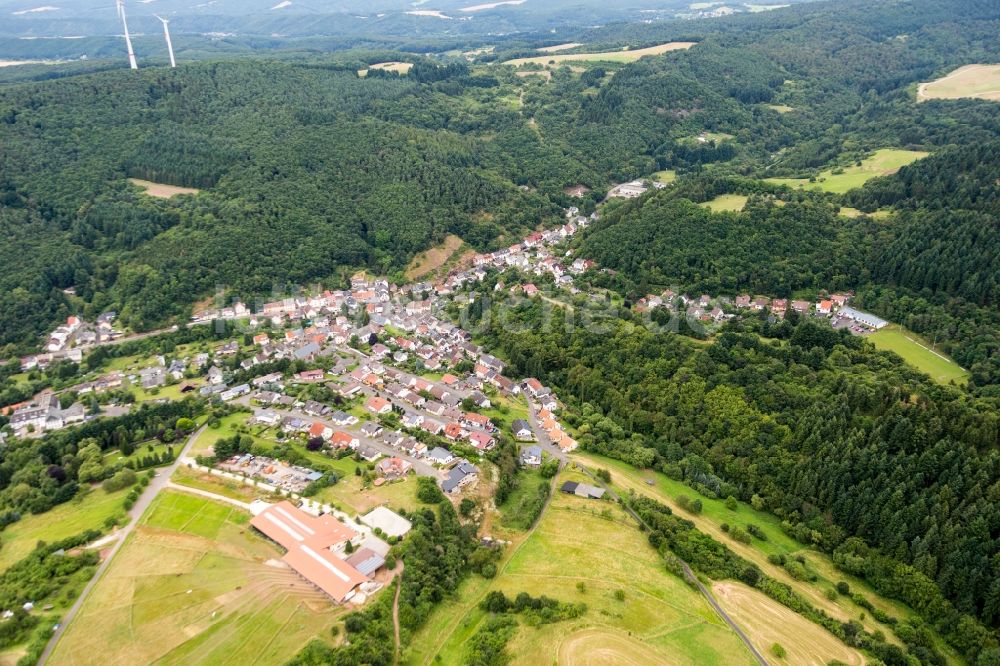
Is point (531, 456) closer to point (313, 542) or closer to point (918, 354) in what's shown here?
point (313, 542)

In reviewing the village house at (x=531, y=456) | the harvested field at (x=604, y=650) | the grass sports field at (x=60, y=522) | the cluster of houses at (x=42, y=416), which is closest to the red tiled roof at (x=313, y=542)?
the grass sports field at (x=60, y=522)

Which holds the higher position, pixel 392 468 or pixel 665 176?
pixel 665 176

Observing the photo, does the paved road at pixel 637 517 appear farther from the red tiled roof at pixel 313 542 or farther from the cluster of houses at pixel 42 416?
the cluster of houses at pixel 42 416

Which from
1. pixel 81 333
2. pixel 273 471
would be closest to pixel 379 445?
pixel 273 471

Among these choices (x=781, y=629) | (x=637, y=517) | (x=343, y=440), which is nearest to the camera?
(x=781, y=629)

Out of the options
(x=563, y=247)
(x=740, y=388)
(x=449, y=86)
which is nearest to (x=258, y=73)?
(x=449, y=86)

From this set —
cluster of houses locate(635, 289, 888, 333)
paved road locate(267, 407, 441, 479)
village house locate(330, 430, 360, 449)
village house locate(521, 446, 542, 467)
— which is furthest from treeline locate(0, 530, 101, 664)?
cluster of houses locate(635, 289, 888, 333)

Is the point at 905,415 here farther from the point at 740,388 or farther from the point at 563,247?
the point at 563,247
